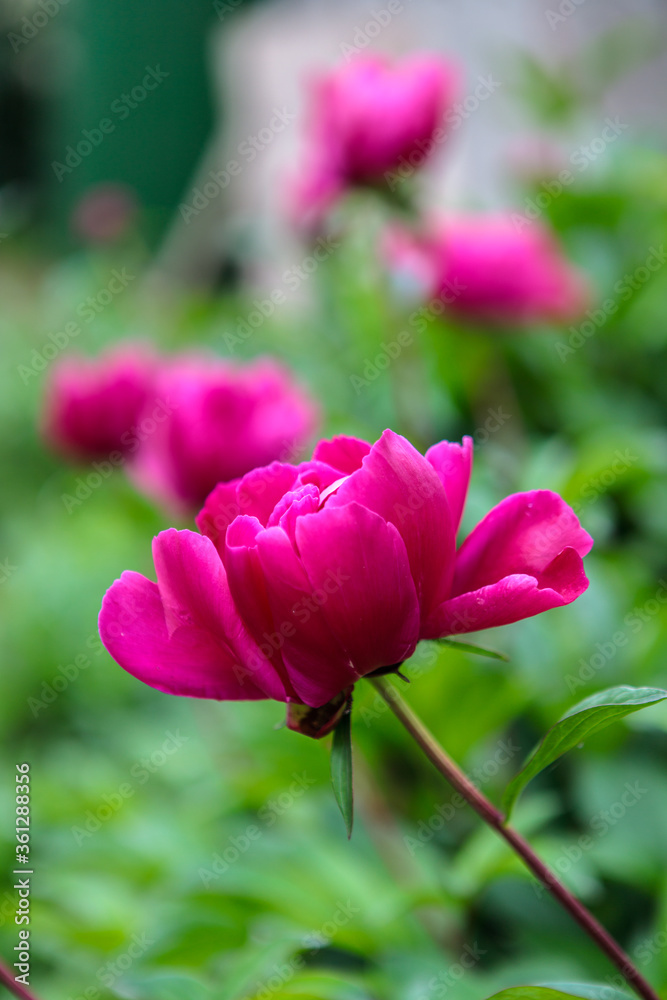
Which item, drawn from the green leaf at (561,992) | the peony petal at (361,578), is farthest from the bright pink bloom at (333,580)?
the green leaf at (561,992)

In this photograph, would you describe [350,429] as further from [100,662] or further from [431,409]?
[100,662]

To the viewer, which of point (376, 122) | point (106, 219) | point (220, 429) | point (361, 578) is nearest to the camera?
point (361, 578)

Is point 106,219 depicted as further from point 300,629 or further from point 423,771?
point 300,629

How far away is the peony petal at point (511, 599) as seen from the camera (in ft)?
1.09

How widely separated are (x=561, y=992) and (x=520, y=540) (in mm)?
157

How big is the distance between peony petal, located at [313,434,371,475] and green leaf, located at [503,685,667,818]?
12 cm

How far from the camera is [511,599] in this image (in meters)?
0.33

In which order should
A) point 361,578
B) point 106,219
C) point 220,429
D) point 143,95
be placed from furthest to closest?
point 143,95, point 106,219, point 220,429, point 361,578

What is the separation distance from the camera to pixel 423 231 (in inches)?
41.6

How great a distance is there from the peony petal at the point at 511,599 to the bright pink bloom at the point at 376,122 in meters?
0.76

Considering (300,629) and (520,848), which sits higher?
(300,629)

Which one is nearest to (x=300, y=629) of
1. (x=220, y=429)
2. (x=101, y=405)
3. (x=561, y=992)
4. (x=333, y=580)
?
(x=333, y=580)

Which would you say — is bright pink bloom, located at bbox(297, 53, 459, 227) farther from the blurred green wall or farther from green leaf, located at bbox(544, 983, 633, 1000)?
the blurred green wall

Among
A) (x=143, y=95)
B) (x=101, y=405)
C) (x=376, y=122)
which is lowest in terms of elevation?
(x=101, y=405)
